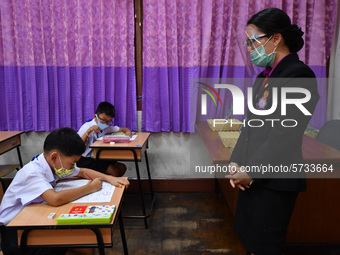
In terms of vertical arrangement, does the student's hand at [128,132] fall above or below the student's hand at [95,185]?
above

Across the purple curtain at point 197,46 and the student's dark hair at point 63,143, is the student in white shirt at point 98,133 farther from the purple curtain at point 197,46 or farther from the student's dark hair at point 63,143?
the student's dark hair at point 63,143

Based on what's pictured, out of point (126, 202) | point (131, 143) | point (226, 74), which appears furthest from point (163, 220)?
point (226, 74)

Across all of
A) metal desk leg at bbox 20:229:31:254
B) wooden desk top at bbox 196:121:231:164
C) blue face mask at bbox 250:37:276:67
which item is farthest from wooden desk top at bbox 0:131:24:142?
blue face mask at bbox 250:37:276:67

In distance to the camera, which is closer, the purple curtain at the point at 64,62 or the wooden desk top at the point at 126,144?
the wooden desk top at the point at 126,144

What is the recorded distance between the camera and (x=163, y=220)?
253 centimetres

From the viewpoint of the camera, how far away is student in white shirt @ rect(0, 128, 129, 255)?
1.25 m

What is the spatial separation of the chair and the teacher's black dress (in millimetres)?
1164

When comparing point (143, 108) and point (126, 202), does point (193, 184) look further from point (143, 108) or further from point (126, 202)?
point (143, 108)

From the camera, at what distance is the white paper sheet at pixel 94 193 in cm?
130

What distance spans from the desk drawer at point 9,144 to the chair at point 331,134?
281cm

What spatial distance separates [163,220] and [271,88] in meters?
1.78

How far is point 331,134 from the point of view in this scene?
7.24ft

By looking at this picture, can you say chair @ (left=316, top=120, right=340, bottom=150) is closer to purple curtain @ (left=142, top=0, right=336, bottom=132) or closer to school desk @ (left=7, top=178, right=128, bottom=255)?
purple curtain @ (left=142, top=0, right=336, bottom=132)

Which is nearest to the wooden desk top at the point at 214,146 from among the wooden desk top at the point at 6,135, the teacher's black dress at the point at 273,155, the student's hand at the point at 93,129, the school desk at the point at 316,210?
the school desk at the point at 316,210
